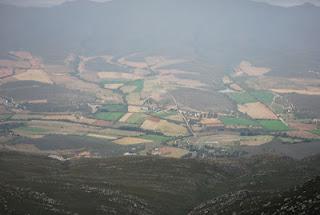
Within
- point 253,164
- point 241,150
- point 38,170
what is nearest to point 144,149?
point 241,150

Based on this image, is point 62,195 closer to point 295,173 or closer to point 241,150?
point 295,173

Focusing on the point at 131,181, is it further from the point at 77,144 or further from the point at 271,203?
the point at 77,144

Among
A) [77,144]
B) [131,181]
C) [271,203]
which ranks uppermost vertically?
[271,203]

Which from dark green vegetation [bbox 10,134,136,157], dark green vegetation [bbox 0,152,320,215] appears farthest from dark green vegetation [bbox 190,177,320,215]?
dark green vegetation [bbox 10,134,136,157]

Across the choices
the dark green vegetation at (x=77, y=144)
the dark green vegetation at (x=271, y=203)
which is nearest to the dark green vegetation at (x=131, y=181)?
the dark green vegetation at (x=271, y=203)

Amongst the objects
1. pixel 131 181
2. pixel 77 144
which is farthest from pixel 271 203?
pixel 77 144

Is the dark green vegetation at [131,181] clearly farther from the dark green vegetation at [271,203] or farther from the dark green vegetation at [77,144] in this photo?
the dark green vegetation at [77,144]

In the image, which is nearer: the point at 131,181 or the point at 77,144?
the point at 131,181
